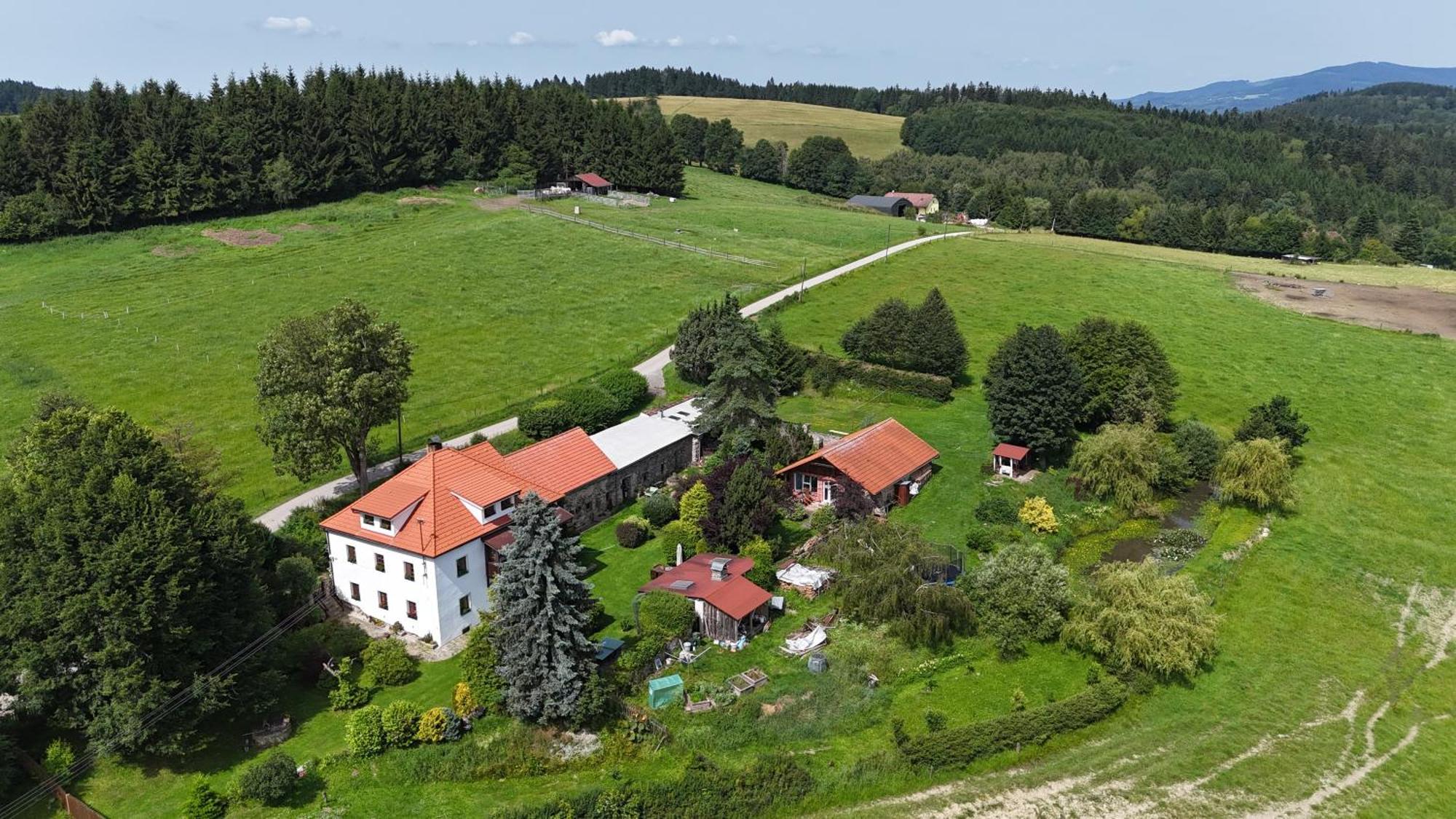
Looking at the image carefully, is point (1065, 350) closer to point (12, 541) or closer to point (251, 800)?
point (251, 800)

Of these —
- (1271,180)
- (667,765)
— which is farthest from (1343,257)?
(667,765)

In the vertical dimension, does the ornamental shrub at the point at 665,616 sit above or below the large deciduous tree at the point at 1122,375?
below

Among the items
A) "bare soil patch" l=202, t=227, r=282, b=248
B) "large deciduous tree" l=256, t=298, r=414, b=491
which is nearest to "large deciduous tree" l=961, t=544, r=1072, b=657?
"large deciduous tree" l=256, t=298, r=414, b=491

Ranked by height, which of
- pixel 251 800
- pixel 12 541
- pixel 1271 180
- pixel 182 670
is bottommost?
pixel 251 800

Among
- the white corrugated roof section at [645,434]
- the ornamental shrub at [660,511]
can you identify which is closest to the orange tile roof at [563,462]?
the white corrugated roof section at [645,434]

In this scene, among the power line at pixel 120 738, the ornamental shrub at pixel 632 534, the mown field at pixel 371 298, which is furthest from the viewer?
the mown field at pixel 371 298

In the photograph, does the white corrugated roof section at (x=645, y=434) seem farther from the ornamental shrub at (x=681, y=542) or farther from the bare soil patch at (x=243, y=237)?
the bare soil patch at (x=243, y=237)
